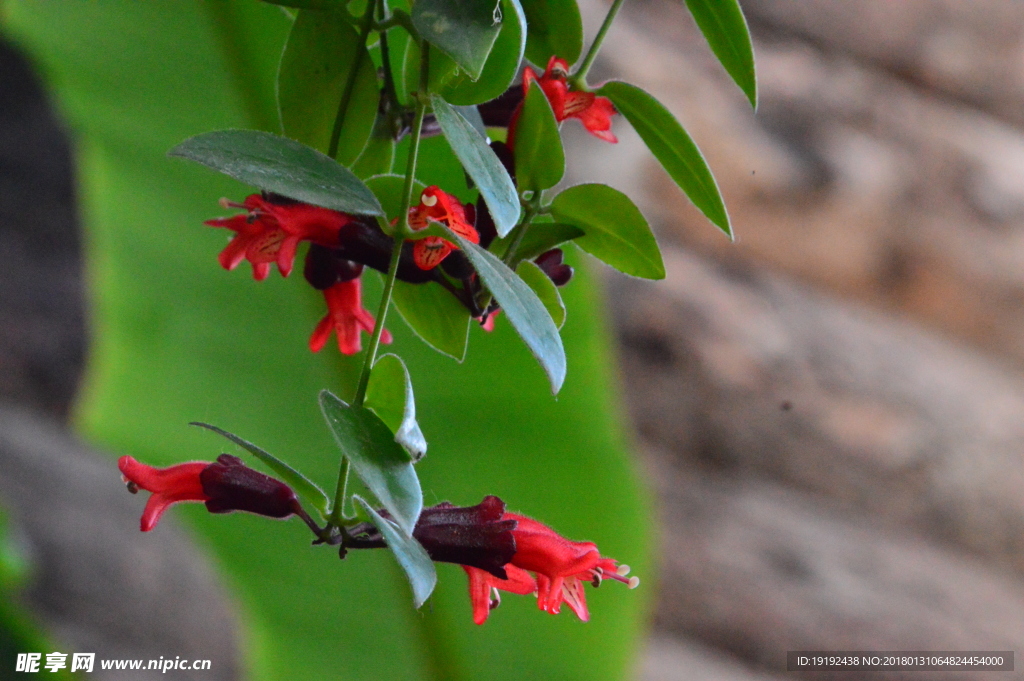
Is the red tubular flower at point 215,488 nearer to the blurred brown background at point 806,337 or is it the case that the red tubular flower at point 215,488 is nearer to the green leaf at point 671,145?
the green leaf at point 671,145

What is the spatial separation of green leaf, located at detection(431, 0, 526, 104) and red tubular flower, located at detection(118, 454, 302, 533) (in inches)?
6.0

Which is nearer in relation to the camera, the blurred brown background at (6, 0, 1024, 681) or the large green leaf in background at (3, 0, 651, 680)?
the large green leaf in background at (3, 0, 651, 680)

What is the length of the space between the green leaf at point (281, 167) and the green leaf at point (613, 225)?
89mm

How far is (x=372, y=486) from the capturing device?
0.71 feet

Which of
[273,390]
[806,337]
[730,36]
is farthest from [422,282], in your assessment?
[806,337]

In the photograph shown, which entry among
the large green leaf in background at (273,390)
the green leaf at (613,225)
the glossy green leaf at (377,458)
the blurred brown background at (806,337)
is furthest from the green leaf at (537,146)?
the blurred brown background at (806,337)

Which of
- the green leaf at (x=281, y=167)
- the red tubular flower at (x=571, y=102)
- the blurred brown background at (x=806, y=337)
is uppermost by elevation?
the blurred brown background at (x=806, y=337)

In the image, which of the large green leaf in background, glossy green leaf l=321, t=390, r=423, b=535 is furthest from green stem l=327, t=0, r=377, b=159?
the large green leaf in background

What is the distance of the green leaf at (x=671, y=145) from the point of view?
32cm

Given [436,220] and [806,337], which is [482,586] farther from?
[806,337]

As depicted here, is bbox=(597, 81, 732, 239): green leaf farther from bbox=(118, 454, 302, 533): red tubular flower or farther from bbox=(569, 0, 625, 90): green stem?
bbox=(118, 454, 302, 533): red tubular flower

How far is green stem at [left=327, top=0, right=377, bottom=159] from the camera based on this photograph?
307 millimetres

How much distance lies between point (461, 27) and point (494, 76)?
0.06 m

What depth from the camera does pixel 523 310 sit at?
0.79ft
